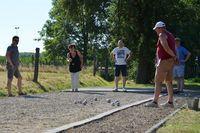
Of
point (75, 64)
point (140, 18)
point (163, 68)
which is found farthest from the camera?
point (140, 18)

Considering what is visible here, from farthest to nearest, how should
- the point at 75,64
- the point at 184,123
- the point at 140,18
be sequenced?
the point at 140,18
the point at 75,64
the point at 184,123

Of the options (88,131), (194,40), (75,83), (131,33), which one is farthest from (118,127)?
(194,40)

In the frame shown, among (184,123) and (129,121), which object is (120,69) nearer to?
(129,121)

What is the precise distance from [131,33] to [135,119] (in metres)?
20.6

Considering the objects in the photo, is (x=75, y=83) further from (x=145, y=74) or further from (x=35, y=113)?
(x=145, y=74)

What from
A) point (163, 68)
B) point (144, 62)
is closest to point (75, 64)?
point (163, 68)

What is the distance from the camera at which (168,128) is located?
9992 millimetres

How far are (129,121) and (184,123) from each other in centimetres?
110

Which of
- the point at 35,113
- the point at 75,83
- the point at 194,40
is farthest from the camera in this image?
the point at 194,40

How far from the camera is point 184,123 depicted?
1088cm

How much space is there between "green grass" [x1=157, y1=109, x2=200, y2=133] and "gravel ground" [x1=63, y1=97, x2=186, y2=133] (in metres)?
0.33

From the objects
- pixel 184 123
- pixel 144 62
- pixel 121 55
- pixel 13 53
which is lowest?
pixel 184 123

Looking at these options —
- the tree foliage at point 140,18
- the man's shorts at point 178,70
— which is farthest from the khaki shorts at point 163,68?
the tree foliage at point 140,18

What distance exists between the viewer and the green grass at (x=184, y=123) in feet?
32.0
